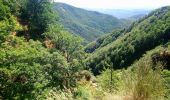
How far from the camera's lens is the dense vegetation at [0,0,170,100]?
5.32m

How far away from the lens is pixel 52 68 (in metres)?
39.1

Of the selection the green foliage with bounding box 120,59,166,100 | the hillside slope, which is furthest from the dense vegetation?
the hillside slope

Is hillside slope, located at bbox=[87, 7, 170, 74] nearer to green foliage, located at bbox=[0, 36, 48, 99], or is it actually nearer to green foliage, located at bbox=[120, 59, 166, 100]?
green foliage, located at bbox=[0, 36, 48, 99]

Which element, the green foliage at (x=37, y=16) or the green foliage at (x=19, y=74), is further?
the green foliage at (x=37, y=16)

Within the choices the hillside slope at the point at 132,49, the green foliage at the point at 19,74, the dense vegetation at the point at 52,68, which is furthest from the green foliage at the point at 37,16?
the hillside slope at the point at 132,49

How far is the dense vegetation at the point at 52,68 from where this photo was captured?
532 centimetres

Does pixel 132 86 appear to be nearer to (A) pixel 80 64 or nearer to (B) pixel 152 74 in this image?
(B) pixel 152 74

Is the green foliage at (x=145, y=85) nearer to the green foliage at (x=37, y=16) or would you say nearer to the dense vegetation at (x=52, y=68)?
the dense vegetation at (x=52, y=68)

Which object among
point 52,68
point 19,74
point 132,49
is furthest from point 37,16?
point 132,49

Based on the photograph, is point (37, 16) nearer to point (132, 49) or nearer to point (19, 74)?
point (19, 74)

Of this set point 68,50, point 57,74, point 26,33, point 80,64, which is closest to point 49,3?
point 26,33

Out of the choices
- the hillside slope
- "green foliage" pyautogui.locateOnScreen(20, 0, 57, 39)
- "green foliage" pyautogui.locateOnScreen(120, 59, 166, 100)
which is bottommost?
the hillside slope

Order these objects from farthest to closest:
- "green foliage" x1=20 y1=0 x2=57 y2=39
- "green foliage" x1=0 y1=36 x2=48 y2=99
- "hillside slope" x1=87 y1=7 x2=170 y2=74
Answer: "hillside slope" x1=87 y1=7 x2=170 y2=74 → "green foliage" x1=20 y1=0 x2=57 y2=39 → "green foliage" x1=0 y1=36 x2=48 y2=99

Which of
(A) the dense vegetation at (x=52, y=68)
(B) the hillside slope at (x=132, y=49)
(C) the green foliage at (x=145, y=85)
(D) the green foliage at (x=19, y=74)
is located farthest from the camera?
(B) the hillside slope at (x=132, y=49)
